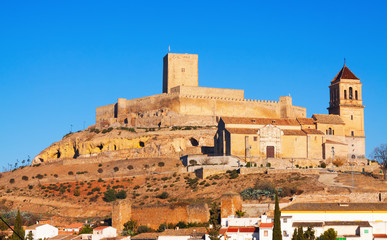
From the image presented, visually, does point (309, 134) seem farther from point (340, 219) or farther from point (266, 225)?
point (266, 225)

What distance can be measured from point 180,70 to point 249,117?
1534cm

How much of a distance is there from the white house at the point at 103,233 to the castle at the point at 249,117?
20245 mm

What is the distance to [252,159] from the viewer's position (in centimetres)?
6075

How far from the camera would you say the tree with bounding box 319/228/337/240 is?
37.3m

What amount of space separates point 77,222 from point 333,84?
32692 millimetres

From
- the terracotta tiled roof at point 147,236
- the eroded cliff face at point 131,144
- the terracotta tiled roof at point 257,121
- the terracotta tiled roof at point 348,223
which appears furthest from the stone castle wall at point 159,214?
the eroded cliff face at point 131,144

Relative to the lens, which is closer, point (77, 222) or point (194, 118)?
point (77, 222)

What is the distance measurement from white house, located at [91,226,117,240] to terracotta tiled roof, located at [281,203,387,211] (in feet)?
35.5

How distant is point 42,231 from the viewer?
4447 cm

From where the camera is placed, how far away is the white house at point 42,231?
145 feet

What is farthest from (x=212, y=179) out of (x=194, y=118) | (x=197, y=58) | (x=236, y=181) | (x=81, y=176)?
(x=197, y=58)

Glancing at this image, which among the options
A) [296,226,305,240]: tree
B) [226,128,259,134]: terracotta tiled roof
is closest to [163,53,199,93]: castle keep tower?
[226,128,259,134]: terracotta tiled roof

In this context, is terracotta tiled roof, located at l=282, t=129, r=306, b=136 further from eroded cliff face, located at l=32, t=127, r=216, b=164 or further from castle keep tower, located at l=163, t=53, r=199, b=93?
castle keep tower, located at l=163, t=53, r=199, b=93

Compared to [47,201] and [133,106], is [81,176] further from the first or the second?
[133,106]
